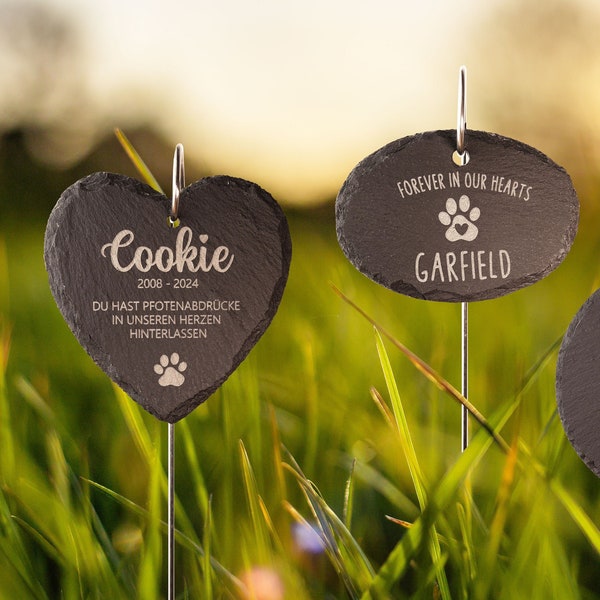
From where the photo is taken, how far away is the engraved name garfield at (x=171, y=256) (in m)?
0.65

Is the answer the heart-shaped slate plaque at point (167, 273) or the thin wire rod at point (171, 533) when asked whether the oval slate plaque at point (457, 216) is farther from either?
the thin wire rod at point (171, 533)

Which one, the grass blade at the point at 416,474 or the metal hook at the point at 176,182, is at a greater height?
the metal hook at the point at 176,182

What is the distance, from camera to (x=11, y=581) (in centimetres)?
68

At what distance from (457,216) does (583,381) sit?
0.50 feet

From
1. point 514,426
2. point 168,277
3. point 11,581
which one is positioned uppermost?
point 168,277

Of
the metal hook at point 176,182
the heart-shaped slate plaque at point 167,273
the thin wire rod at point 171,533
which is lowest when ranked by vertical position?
the thin wire rod at point 171,533

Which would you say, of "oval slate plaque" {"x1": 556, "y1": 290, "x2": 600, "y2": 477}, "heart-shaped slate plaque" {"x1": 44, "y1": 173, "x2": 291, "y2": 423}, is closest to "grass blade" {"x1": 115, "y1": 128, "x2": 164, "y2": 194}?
"heart-shaped slate plaque" {"x1": 44, "y1": 173, "x2": 291, "y2": 423}

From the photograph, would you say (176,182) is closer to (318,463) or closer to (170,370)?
(170,370)

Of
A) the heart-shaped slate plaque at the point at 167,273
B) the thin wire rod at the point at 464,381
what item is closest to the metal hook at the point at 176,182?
the heart-shaped slate plaque at the point at 167,273

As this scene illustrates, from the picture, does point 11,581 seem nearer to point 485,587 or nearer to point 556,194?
point 485,587

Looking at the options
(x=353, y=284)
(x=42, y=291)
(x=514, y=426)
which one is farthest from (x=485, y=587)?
(x=42, y=291)

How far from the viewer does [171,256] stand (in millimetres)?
653

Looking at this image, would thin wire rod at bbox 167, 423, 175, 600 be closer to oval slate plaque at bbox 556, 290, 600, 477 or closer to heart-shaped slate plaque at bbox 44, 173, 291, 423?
heart-shaped slate plaque at bbox 44, 173, 291, 423

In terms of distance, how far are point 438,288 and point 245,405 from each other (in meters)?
0.20
